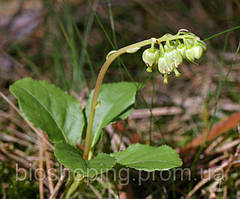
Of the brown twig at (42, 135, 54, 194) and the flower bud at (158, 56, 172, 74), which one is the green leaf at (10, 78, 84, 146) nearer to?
the brown twig at (42, 135, 54, 194)

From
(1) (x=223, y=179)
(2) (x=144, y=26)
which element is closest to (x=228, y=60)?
(2) (x=144, y=26)

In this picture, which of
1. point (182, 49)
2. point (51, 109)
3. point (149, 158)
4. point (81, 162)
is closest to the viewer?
point (182, 49)

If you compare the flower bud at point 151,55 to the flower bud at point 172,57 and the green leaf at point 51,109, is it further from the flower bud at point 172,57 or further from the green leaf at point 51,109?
the green leaf at point 51,109

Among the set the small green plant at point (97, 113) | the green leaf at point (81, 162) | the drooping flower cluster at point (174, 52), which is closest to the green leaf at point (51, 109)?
the small green plant at point (97, 113)

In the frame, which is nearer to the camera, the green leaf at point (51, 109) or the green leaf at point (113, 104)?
the green leaf at point (51, 109)

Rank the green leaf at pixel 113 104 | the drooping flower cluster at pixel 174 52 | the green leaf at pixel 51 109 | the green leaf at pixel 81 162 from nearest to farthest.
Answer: the drooping flower cluster at pixel 174 52 < the green leaf at pixel 81 162 < the green leaf at pixel 51 109 < the green leaf at pixel 113 104

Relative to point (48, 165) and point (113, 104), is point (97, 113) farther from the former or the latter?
point (48, 165)

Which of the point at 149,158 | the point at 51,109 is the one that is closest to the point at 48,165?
the point at 51,109

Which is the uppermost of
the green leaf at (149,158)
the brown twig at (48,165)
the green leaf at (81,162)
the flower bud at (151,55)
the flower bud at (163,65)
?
the flower bud at (151,55)
